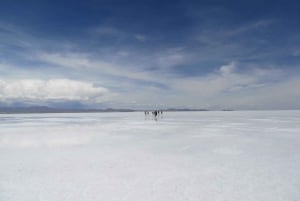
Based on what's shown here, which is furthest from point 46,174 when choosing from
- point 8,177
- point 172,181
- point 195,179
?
point 195,179

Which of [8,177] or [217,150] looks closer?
[8,177]

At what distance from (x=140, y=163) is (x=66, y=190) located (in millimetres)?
2266

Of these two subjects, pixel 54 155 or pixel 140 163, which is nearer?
pixel 140 163

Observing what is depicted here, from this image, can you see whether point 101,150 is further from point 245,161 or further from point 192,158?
point 245,161

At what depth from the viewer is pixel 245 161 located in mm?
6340

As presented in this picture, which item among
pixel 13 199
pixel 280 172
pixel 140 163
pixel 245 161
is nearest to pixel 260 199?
pixel 280 172

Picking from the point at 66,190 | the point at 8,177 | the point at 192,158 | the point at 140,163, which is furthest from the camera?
the point at 192,158

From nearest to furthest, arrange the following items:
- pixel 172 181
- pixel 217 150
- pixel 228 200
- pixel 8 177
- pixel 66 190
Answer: pixel 228 200
pixel 66 190
pixel 172 181
pixel 8 177
pixel 217 150

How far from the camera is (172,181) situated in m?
4.72

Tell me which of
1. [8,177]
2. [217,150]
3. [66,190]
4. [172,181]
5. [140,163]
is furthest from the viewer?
[217,150]

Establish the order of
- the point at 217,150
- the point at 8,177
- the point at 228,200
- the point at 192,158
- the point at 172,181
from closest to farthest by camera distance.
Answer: the point at 228,200, the point at 172,181, the point at 8,177, the point at 192,158, the point at 217,150

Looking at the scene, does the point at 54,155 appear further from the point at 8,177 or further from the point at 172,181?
the point at 172,181

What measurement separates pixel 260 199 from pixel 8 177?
15.8ft

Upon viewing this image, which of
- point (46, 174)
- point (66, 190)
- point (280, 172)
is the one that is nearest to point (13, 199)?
point (66, 190)
